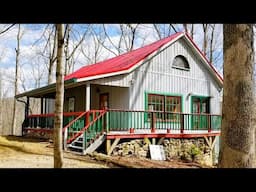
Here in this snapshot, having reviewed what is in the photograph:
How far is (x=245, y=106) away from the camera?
3086 millimetres

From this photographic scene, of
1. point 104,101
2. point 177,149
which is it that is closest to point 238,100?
point 177,149

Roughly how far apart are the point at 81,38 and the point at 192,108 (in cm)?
1355

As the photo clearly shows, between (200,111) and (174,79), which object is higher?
(174,79)

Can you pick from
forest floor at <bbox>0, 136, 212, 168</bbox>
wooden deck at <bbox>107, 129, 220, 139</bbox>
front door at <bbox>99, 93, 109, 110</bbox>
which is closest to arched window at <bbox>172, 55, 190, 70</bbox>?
wooden deck at <bbox>107, 129, 220, 139</bbox>

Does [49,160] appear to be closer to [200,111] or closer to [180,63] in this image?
[180,63]

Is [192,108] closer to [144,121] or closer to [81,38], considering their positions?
[144,121]

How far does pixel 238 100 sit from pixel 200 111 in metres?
11.9

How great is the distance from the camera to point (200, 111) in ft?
48.0

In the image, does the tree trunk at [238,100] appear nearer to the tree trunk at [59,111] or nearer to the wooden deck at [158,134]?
the tree trunk at [59,111]

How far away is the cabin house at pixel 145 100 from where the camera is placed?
10.2 m

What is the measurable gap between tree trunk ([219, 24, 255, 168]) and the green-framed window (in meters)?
9.27

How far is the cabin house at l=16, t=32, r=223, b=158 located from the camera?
10.2 metres

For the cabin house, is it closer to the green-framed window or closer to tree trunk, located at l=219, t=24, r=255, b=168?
the green-framed window
